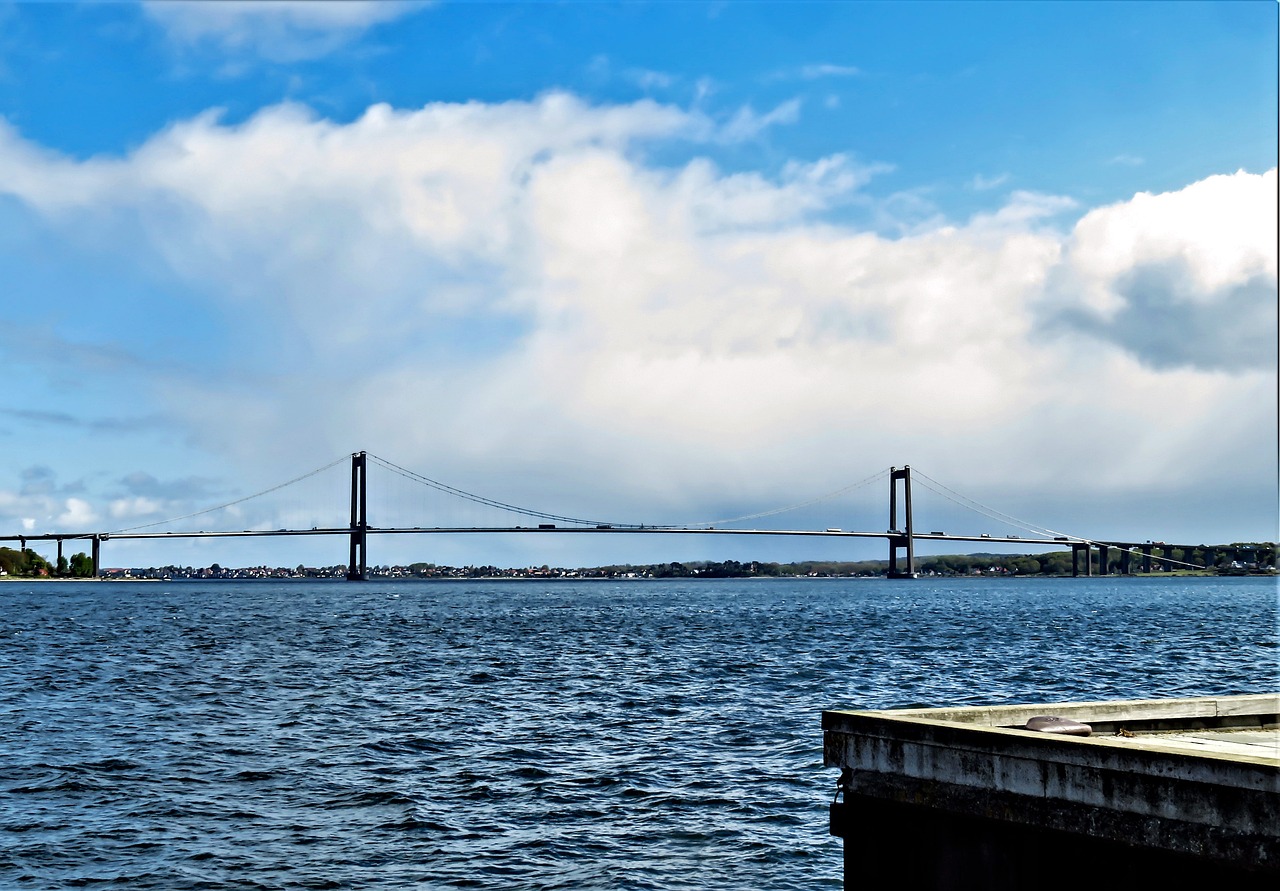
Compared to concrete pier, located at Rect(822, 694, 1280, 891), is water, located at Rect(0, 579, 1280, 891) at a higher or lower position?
lower

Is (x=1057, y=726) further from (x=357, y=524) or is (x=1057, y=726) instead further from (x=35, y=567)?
(x=35, y=567)

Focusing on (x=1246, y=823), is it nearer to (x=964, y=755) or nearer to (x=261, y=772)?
(x=964, y=755)

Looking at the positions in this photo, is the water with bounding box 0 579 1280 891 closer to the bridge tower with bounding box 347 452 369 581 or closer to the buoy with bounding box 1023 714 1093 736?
the buoy with bounding box 1023 714 1093 736

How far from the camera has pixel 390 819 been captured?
44.2ft

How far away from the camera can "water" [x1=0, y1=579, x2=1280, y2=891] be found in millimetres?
11852

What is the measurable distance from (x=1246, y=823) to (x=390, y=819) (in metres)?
9.89

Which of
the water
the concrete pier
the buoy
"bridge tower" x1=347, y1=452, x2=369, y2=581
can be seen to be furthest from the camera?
"bridge tower" x1=347, y1=452, x2=369, y2=581

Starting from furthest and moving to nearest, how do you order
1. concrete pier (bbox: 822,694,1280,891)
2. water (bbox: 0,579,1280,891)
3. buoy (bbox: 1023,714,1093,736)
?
water (bbox: 0,579,1280,891), buoy (bbox: 1023,714,1093,736), concrete pier (bbox: 822,694,1280,891)

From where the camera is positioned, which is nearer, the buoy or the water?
the buoy

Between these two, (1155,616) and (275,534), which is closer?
(1155,616)

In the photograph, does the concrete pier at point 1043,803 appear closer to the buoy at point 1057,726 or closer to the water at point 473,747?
the buoy at point 1057,726

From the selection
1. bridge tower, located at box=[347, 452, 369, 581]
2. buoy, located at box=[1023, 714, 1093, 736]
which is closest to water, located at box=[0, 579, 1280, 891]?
buoy, located at box=[1023, 714, 1093, 736]

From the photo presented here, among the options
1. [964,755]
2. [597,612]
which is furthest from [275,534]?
[964,755]

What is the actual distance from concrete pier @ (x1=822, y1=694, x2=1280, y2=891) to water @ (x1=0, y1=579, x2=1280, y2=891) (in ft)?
A: 11.4
